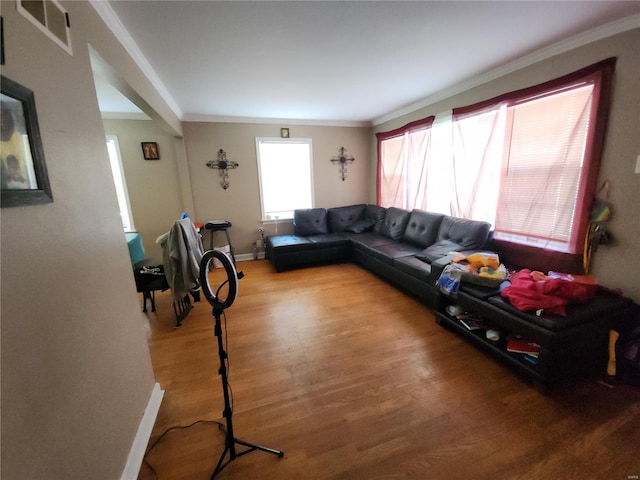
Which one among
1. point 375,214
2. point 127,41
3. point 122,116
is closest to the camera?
point 127,41

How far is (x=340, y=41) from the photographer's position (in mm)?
1903

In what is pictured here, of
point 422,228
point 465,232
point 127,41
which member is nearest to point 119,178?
point 127,41

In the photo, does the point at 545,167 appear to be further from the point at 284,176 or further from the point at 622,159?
the point at 284,176

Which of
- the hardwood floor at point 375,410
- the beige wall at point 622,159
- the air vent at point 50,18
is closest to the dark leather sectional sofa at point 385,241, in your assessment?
the hardwood floor at point 375,410

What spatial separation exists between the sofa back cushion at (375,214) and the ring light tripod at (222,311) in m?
3.48

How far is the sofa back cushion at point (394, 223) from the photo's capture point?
3766mm

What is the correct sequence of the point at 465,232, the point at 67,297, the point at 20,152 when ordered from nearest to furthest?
1. the point at 20,152
2. the point at 67,297
3. the point at 465,232

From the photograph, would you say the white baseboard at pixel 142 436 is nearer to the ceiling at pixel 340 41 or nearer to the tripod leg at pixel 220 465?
the tripod leg at pixel 220 465

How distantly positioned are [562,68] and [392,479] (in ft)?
10.2

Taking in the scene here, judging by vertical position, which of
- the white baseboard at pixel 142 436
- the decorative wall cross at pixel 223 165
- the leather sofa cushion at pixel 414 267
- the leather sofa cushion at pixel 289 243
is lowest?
the white baseboard at pixel 142 436

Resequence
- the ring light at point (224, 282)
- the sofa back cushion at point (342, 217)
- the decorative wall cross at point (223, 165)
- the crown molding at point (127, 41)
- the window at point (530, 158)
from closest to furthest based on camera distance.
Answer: the ring light at point (224, 282) < the crown molding at point (127, 41) < the window at point (530, 158) < the decorative wall cross at point (223, 165) < the sofa back cushion at point (342, 217)

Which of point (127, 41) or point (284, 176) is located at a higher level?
point (127, 41)

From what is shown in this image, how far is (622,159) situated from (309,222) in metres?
3.49

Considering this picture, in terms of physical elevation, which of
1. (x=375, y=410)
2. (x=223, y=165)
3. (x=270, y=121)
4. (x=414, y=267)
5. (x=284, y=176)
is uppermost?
(x=270, y=121)
